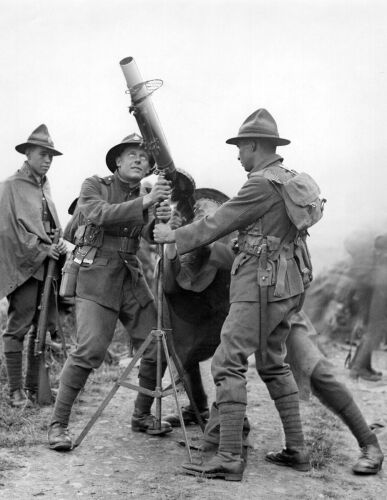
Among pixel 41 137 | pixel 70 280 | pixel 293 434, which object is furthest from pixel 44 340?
pixel 293 434

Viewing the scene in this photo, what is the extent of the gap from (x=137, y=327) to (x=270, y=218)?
152 centimetres

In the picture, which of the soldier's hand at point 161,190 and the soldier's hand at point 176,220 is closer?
the soldier's hand at point 161,190

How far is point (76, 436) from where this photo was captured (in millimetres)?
5211

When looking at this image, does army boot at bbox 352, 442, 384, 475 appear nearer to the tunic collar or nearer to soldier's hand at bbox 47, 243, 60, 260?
the tunic collar

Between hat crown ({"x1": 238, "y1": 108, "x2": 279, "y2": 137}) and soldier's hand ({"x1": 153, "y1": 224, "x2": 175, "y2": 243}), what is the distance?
0.84 m

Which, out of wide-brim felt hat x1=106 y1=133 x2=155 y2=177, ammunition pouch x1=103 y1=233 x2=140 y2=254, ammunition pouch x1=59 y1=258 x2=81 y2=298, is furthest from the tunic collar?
ammunition pouch x1=59 y1=258 x2=81 y2=298

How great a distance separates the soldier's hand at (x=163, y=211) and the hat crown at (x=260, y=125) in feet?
2.41

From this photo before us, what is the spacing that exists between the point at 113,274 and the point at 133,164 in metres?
0.88

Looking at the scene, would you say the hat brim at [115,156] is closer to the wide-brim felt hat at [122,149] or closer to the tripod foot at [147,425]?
the wide-brim felt hat at [122,149]

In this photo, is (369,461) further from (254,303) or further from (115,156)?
(115,156)

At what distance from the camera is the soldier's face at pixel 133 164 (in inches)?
209

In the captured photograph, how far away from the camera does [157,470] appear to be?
14.6ft

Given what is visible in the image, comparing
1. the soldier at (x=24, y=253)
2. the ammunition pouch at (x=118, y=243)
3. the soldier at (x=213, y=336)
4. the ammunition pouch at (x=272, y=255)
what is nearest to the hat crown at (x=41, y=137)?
the soldier at (x=24, y=253)

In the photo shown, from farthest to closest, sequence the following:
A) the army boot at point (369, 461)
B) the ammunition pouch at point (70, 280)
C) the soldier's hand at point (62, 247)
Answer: the soldier's hand at point (62, 247), the ammunition pouch at point (70, 280), the army boot at point (369, 461)
